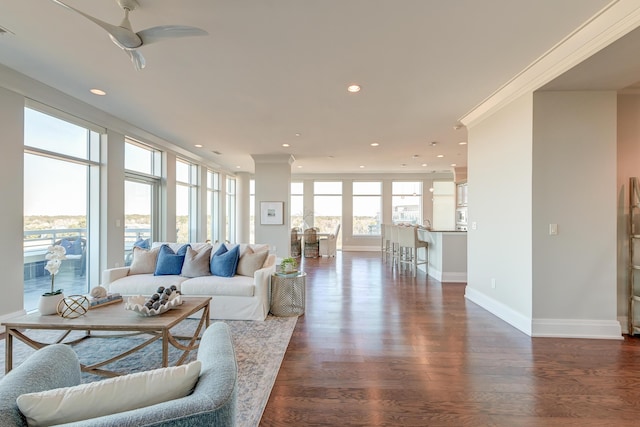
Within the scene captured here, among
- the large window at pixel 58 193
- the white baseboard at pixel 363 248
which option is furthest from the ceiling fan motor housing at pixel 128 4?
the white baseboard at pixel 363 248

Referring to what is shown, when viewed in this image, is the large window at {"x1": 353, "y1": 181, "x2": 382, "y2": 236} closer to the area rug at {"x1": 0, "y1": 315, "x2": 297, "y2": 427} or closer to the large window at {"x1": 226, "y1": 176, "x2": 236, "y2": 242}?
the large window at {"x1": 226, "y1": 176, "x2": 236, "y2": 242}

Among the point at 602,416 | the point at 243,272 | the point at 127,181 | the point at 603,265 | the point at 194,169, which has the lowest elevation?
the point at 602,416

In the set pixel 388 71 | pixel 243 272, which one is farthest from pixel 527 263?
pixel 243 272

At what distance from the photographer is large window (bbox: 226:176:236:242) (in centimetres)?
1001

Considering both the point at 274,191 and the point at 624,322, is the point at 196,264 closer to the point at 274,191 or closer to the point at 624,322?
the point at 274,191

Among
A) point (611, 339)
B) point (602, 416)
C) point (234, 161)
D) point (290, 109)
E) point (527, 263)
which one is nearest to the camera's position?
point (602, 416)

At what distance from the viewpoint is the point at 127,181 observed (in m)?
5.38

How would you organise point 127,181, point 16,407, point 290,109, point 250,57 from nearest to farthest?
1. point 16,407
2. point 250,57
3. point 290,109
4. point 127,181

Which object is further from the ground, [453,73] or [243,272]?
[453,73]

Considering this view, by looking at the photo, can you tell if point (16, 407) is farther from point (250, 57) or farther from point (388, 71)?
point (388, 71)

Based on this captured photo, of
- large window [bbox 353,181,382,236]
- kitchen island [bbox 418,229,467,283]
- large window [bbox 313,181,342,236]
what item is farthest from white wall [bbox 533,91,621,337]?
large window [bbox 313,181,342,236]

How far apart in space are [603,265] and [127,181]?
693 centimetres

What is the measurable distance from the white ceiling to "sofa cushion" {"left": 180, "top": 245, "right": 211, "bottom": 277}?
2004 mm

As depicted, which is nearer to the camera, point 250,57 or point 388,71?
point 250,57
